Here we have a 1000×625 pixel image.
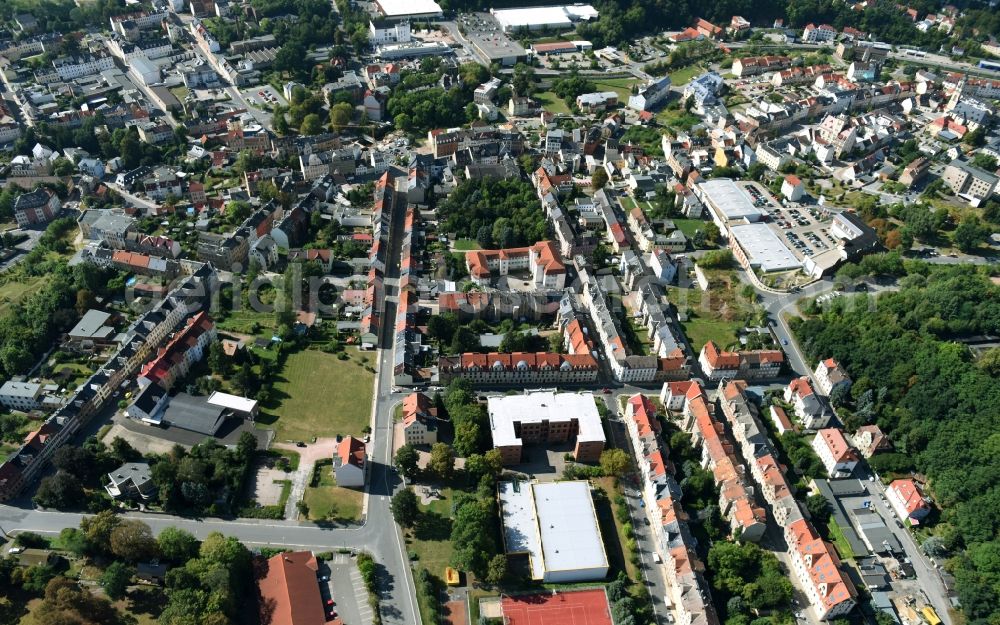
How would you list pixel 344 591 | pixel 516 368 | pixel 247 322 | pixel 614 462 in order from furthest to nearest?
pixel 247 322
pixel 516 368
pixel 614 462
pixel 344 591

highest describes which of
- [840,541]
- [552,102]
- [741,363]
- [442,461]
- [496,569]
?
[552,102]

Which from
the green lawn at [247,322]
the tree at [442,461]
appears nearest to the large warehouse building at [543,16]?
the green lawn at [247,322]

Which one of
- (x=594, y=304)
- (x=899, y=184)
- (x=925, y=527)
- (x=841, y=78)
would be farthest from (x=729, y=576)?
(x=841, y=78)

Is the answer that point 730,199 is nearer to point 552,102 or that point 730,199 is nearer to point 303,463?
point 552,102

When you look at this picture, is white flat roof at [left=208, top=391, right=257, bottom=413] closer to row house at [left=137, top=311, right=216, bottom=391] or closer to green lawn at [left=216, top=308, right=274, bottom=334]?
row house at [left=137, top=311, right=216, bottom=391]

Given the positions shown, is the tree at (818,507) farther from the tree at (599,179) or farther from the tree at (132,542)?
the tree at (599,179)

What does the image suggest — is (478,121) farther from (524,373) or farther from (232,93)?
(524,373)

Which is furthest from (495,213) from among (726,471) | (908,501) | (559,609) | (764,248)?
(908,501)

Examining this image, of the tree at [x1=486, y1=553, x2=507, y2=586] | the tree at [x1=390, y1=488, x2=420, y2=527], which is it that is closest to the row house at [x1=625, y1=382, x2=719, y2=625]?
the tree at [x1=486, y1=553, x2=507, y2=586]
